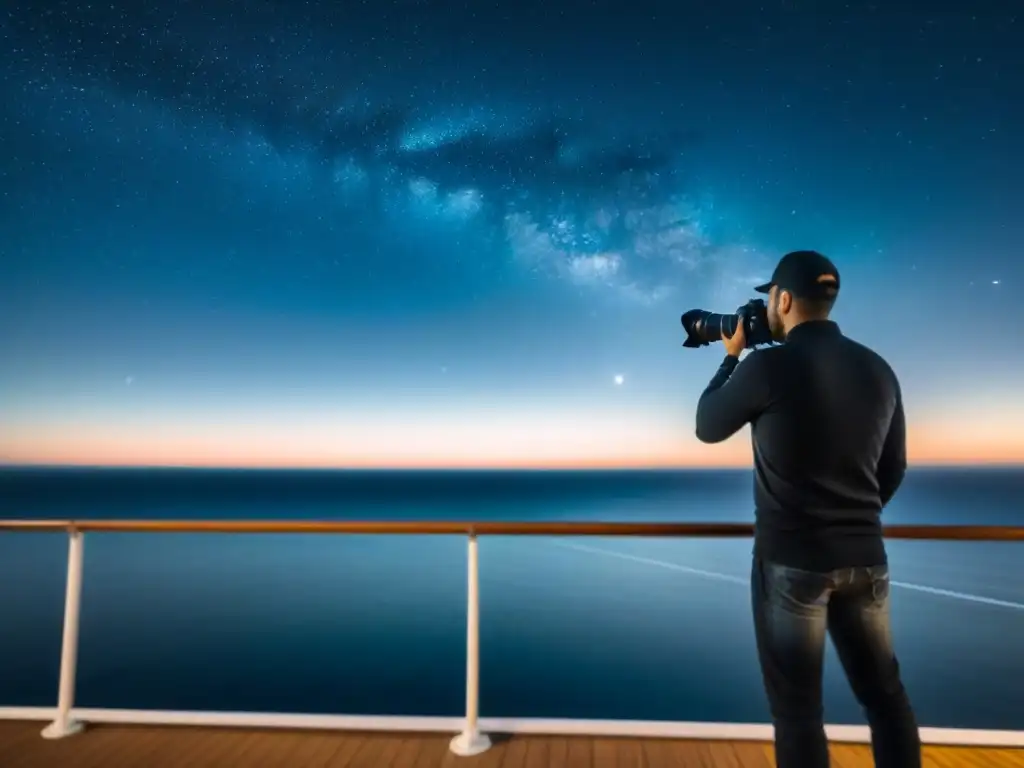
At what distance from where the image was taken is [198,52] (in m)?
4.19

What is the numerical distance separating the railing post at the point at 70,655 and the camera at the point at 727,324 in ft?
6.70

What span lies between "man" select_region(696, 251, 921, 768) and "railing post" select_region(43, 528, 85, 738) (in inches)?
82.5

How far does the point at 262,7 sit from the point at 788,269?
4073 mm

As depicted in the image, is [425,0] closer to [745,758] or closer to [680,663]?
[745,758]

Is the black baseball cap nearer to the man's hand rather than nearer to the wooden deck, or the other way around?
the man's hand

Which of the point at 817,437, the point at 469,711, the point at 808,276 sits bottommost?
the point at 469,711

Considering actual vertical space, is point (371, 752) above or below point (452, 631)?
above

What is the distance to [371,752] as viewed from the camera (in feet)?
5.77

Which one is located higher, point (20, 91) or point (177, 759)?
point (20, 91)

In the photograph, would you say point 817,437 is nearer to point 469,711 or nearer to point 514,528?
point 514,528

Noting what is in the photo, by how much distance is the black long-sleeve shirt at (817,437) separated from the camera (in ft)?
3.08

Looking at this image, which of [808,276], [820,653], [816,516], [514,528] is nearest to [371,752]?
[514,528]

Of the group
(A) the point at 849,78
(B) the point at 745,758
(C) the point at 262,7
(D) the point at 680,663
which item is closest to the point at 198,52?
(C) the point at 262,7

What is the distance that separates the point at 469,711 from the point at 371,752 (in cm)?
32
